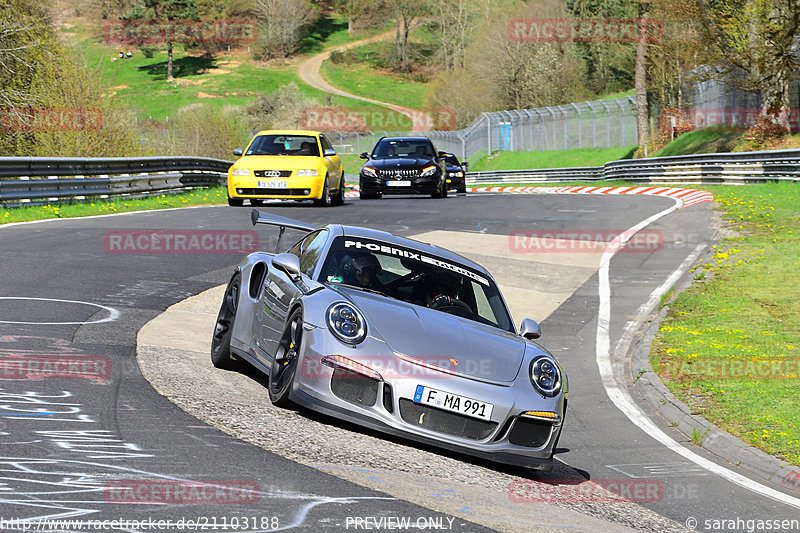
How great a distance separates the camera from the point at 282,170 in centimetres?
2267

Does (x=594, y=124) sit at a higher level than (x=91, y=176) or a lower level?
higher

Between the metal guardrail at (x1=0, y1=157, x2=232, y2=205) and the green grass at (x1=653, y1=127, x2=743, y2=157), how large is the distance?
87.0 feet

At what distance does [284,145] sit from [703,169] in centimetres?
1857

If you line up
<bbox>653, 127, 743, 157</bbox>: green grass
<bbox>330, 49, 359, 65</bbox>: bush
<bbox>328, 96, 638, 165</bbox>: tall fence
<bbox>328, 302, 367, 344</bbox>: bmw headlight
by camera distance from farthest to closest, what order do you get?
<bbox>330, 49, 359, 65</bbox>: bush
<bbox>328, 96, 638, 165</bbox>: tall fence
<bbox>653, 127, 743, 157</bbox>: green grass
<bbox>328, 302, 367, 344</bbox>: bmw headlight

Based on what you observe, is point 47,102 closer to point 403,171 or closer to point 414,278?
point 403,171

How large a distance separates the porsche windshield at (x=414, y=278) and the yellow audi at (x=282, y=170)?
49.1ft

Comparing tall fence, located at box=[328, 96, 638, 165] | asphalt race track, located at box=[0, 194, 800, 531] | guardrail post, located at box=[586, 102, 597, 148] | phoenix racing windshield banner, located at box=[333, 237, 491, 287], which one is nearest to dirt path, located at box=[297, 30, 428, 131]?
tall fence, located at box=[328, 96, 638, 165]

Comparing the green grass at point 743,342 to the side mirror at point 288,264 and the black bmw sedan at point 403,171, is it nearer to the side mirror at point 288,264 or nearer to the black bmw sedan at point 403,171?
the side mirror at point 288,264

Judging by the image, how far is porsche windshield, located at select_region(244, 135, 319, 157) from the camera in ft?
76.1

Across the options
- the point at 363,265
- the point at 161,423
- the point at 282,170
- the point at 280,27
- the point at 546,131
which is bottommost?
the point at 161,423

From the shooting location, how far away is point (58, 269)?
1269 cm

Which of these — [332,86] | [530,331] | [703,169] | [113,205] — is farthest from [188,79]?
[530,331]

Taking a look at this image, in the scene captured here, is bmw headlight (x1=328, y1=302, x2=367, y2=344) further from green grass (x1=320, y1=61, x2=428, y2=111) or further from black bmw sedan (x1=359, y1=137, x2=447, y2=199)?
green grass (x1=320, y1=61, x2=428, y2=111)

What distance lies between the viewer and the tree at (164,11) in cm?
11638
